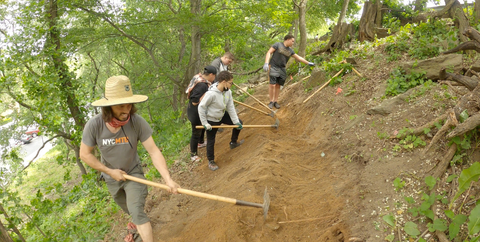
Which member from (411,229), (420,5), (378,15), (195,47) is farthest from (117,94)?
(420,5)

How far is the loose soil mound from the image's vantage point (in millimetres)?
3623

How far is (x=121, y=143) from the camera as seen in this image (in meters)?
3.36

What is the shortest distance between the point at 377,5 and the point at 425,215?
9.42m

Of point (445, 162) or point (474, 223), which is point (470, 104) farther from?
point (474, 223)

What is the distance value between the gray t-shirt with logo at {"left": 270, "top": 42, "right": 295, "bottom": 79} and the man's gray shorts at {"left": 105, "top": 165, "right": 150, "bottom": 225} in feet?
16.9

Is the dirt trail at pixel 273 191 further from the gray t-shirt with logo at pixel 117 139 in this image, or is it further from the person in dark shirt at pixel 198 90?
the gray t-shirt with logo at pixel 117 139

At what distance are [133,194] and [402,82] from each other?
17.1 ft

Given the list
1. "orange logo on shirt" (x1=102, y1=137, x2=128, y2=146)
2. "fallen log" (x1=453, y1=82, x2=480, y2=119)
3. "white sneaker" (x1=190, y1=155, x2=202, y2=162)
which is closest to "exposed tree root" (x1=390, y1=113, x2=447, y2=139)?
"fallen log" (x1=453, y1=82, x2=480, y2=119)

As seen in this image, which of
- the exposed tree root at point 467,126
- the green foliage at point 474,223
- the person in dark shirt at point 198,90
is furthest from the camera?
the person in dark shirt at point 198,90

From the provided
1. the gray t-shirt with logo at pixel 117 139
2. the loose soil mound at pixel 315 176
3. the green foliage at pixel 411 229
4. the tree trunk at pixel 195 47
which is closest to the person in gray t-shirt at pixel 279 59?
the loose soil mound at pixel 315 176

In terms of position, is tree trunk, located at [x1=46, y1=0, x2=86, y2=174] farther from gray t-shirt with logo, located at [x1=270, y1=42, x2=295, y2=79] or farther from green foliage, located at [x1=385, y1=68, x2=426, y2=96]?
green foliage, located at [x1=385, y1=68, x2=426, y2=96]

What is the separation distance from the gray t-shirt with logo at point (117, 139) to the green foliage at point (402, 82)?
15.3 ft

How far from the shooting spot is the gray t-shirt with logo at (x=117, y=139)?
3.22 metres

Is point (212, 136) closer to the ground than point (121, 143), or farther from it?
closer to the ground
